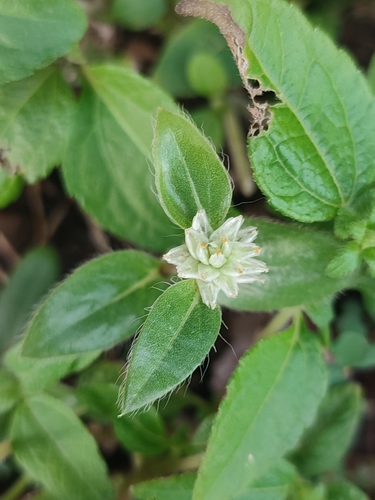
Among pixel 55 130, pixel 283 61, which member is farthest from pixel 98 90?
pixel 283 61

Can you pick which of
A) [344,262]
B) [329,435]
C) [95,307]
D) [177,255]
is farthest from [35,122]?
[329,435]

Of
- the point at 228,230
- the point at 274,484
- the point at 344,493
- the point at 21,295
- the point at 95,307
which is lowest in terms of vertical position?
the point at 344,493

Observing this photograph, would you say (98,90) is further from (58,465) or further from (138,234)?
(58,465)

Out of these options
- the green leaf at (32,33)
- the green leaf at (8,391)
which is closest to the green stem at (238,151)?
the green leaf at (32,33)

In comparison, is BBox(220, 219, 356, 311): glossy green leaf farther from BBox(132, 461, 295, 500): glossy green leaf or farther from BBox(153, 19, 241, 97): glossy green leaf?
BBox(153, 19, 241, 97): glossy green leaf

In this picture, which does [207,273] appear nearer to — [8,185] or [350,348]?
[8,185]
